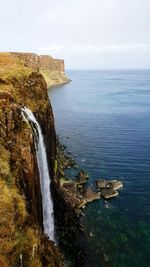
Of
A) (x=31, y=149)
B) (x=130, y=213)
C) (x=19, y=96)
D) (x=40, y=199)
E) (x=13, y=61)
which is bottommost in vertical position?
(x=130, y=213)

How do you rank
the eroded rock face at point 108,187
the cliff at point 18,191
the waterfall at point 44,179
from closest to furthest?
the cliff at point 18,191 → the waterfall at point 44,179 → the eroded rock face at point 108,187

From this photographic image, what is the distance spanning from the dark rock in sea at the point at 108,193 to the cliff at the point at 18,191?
69.4ft

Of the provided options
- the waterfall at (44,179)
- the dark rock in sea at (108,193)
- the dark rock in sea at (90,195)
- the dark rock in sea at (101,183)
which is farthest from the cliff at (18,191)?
the dark rock in sea at (101,183)

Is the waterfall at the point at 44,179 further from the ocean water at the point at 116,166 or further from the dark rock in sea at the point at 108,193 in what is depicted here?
the dark rock in sea at the point at 108,193

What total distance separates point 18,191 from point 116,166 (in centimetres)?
4379

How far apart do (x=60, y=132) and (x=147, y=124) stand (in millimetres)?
28682

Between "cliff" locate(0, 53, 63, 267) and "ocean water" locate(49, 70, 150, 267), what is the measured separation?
13.6 metres

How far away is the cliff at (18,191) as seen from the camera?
23188mm

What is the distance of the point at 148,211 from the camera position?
167 feet

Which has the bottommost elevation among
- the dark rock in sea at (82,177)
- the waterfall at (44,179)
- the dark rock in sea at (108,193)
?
the dark rock in sea at (108,193)

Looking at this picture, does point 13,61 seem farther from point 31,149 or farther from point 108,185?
point 108,185

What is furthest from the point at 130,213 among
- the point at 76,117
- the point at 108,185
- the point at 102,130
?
the point at 76,117

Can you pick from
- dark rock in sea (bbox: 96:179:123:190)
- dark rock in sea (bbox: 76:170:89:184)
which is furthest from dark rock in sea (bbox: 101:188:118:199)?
dark rock in sea (bbox: 76:170:89:184)

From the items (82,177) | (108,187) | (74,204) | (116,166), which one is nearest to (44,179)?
(74,204)
